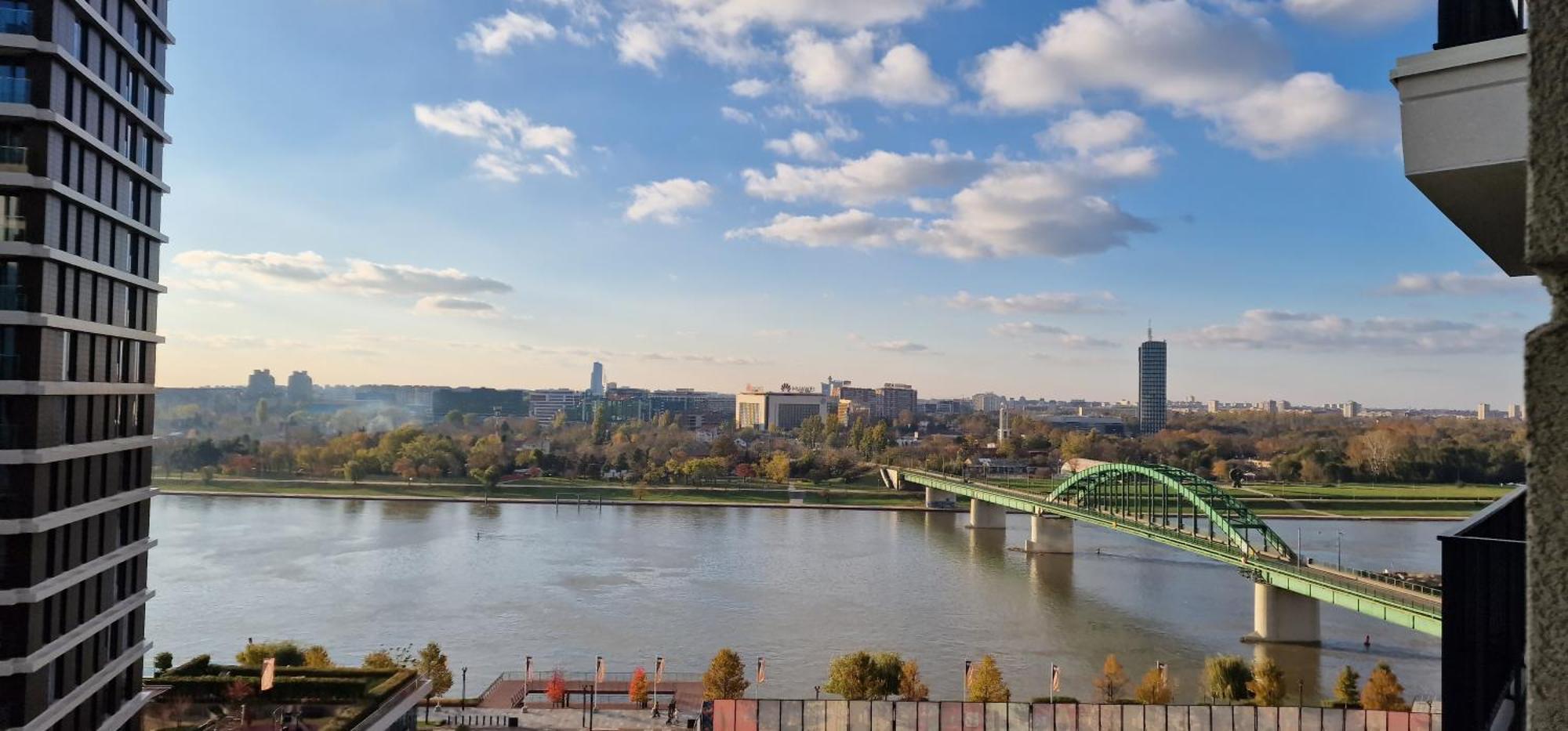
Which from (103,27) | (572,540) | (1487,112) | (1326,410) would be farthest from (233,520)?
(1326,410)

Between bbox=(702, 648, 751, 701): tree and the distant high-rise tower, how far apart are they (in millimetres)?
98932

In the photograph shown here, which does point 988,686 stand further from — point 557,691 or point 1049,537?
point 1049,537

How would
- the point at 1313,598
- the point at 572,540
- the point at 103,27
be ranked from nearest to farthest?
the point at 103,27 → the point at 1313,598 → the point at 572,540

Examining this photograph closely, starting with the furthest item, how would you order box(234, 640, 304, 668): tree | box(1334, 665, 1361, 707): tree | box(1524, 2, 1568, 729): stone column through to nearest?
box(1334, 665, 1361, 707): tree → box(234, 640, 304, 668): tree → box(1524, 2, 1568, 729): stone column

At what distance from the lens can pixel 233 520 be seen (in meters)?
32.6

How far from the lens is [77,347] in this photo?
8266 mm

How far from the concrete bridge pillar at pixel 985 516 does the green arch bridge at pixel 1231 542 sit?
0.09 feet

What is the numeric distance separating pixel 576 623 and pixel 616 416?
2995 inches

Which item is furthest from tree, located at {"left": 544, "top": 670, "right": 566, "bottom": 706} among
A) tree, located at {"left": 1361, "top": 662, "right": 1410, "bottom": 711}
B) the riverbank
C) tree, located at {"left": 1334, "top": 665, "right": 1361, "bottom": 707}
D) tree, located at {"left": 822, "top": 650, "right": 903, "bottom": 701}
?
the riverbank

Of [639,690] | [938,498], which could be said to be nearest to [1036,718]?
[639,690]

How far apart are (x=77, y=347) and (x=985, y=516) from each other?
30.1 meters

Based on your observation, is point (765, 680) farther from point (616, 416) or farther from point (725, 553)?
point (616, 416)

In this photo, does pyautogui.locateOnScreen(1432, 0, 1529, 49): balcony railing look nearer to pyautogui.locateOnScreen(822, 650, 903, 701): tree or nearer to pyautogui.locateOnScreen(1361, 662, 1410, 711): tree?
pyautogui.locateOnScreen(822, 650, 903, 701): tree

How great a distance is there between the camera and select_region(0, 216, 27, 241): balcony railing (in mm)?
7535
